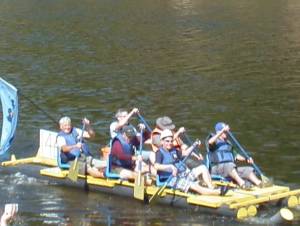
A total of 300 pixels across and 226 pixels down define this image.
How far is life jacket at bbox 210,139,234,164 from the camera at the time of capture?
709 inches

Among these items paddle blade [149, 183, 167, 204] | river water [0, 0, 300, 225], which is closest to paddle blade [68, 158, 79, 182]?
river water [0, 0, 300, 225]

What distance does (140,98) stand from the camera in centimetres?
3058

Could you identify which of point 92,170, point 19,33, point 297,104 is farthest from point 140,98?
point 19,33

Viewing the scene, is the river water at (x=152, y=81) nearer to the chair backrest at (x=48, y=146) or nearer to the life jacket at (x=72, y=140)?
the life jacket at (x=72, y=140)

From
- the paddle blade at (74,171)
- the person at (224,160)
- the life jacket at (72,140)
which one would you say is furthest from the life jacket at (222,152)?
the life jacket at (72,140)

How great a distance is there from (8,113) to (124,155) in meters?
3.44

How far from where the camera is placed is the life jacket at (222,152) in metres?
18.0

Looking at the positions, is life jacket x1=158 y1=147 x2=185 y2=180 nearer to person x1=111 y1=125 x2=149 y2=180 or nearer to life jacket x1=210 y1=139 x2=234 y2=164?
person x1=111 y1=125 x2=149 y2=180

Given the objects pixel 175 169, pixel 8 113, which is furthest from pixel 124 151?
pixel 8 113

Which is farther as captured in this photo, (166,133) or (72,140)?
(72,140)

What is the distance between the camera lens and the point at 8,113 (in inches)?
776

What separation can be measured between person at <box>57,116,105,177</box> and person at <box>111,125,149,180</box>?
612mm

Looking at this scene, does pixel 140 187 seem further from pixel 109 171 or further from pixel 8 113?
pixel 8 113

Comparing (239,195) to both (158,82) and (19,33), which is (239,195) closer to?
(158,82)
